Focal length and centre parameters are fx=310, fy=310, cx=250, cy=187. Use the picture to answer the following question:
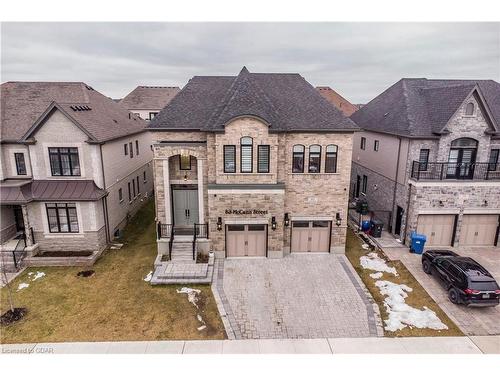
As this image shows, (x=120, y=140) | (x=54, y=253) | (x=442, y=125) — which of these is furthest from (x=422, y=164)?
(x=54, y=253)

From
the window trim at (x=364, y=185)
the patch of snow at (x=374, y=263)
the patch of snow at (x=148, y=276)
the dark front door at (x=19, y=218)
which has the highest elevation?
the window trim at (x=364, y=185)

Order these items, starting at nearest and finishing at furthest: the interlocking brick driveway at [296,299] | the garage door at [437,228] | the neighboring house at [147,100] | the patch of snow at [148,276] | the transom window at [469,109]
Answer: the interlocking brick driveway at [296,299]
the patch of snow at [148,276]
the transom window at [469,109]
the garage door at [437,228]
the neighboring house at [147,100]

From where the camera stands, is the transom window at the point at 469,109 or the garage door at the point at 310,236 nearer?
the garage door at the point at 310,236

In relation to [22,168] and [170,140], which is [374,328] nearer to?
[170,140]

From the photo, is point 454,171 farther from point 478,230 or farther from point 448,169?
point 478,230

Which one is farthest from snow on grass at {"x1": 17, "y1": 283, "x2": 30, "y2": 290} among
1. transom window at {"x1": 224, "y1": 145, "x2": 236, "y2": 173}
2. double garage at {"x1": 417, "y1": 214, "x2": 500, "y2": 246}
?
double garage at {"x1": 417, "y1": 214, "x2": 500, "y2": 246}

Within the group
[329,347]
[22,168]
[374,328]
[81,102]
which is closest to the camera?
[329,347]

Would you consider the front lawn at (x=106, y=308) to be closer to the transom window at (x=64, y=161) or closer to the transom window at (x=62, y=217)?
the transom window at (x=62, y=217)

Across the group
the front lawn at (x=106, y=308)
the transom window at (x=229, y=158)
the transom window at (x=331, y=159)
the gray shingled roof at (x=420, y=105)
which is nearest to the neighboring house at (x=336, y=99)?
the gray shingled roof at (x=420, y=105)
